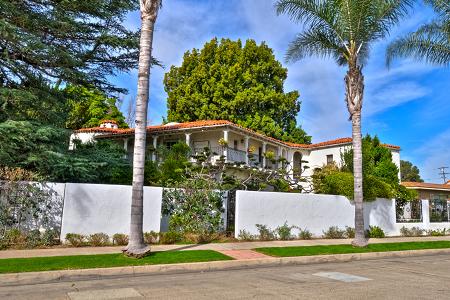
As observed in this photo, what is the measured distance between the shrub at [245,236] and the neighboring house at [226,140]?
34.9ft

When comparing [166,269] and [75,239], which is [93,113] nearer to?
[75,239]

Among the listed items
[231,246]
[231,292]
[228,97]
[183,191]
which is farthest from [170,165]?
[228,97]

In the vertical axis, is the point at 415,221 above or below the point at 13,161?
below

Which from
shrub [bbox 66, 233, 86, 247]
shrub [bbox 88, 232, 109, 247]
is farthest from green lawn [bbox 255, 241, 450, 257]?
shrub [bbox 66, 233, 86, 247]

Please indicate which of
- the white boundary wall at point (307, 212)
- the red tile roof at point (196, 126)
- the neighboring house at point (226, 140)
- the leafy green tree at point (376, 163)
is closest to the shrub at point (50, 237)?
the white boundary wall at point (307, 212)

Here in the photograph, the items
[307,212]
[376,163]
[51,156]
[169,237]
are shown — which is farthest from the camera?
[376,163]

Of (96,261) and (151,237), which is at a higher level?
(151,237)

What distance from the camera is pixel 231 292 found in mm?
7492

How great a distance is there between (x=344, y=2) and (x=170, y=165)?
1058 cm

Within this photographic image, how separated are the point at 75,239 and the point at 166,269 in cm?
402

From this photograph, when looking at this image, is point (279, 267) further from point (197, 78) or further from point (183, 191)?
point (197, 78)

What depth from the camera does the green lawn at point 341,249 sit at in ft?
43.1

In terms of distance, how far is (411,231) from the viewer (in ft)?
72.0

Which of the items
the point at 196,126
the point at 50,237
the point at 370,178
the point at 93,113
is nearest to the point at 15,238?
the point at 50,237
